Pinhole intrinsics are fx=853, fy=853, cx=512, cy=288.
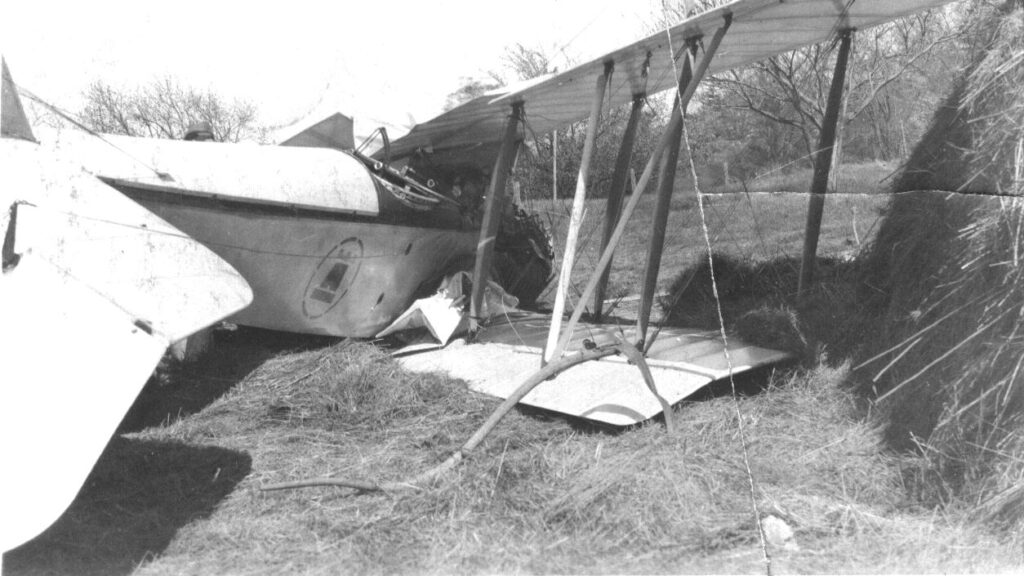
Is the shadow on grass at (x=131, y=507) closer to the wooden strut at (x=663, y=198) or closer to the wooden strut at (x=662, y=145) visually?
the wooden strut at (x=662, y=145)

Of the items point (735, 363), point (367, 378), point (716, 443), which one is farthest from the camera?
point (367, 378)

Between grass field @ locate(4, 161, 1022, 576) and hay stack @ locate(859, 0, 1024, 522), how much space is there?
0.69 feet

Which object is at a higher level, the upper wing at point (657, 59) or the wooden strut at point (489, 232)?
the upper wing at point (657, 59)

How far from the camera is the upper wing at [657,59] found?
5.96 meters

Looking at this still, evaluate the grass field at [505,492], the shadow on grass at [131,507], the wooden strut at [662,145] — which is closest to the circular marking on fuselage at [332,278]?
the grass field at [505,492]

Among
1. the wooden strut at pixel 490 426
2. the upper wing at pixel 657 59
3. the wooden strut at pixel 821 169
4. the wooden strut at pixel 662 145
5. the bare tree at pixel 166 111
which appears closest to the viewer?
the wooden strut at pixel 490 426

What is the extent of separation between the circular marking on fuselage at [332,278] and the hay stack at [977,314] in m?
4.55

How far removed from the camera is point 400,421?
20.1ft

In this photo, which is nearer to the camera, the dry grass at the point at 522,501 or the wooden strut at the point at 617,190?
the dry grass at the point at 522,501

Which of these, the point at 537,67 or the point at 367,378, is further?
the point at 537,67

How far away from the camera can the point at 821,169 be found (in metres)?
7.29

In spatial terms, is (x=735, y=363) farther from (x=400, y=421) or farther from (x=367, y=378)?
(x=367, y=378)

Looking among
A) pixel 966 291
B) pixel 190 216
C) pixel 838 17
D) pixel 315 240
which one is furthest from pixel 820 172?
pixel 190 216

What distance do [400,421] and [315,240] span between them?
2.14 metres
